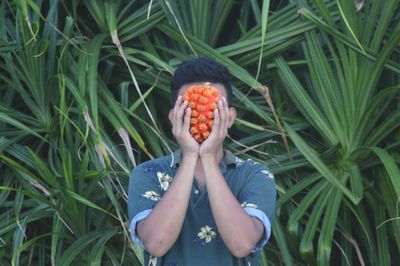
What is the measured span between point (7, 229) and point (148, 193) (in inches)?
47.8

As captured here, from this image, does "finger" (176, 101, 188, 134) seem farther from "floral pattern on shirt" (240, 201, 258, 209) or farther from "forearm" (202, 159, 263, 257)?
"floral pattern on shirt" (240, 201, 258, 209)

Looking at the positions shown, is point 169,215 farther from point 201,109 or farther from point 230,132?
point 230,132

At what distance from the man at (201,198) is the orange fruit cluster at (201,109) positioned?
0.04 feet

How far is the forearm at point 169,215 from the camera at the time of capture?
193 centimetres

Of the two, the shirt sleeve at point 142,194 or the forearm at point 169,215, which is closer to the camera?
the forearm at point 169,215

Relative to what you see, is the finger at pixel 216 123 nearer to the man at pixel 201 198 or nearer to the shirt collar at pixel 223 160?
the man at pixel 201 198

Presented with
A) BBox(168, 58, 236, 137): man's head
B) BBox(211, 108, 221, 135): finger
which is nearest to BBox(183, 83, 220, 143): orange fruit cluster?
BBox(211, 108, 221, 135): finger

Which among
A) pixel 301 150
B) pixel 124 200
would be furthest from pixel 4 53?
pixel 301 150

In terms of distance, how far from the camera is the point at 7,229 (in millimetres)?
3133

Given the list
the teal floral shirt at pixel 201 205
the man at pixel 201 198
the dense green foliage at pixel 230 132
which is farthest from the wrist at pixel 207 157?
the dense green foliage at pixel 230 132

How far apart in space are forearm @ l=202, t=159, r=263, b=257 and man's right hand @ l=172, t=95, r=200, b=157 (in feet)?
0.12

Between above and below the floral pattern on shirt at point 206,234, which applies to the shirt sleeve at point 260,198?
above

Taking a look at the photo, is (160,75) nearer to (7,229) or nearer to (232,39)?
(232,39)

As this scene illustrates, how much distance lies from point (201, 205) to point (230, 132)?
134 centimetres
